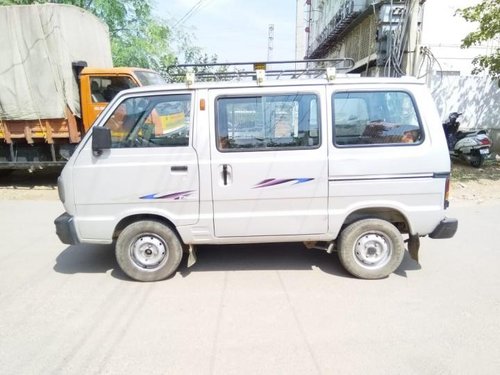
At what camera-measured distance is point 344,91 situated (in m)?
3.66

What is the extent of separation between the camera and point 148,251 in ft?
12.8

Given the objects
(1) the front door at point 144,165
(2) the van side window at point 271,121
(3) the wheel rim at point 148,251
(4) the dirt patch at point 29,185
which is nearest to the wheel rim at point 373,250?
(2) the van side window at point 271,121

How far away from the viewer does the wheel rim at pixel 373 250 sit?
3883mm

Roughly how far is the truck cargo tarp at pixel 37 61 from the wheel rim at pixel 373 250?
21.3 ft

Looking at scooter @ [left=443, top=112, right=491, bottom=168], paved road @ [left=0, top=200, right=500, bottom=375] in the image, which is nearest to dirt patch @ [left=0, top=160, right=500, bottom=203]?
scooter @ [left=443, top=112, right=491, bottom=168]

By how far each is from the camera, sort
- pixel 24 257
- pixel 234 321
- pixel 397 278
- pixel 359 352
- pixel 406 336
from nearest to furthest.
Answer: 1. pixel 359 352
2. pixel 406 336
3. pixel 234 321
4. pixel 397 278
5. pixel 24 257

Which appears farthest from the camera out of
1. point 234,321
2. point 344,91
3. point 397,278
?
point 397,278

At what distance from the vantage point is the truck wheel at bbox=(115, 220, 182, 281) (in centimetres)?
381

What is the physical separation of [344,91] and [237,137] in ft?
3.72

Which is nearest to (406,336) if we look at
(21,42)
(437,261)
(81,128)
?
(437,261)

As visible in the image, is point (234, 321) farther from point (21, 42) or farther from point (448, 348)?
point (21, 42)

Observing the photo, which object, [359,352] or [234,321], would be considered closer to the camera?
[359,352]

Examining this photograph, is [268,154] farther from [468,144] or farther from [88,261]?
[468,144]

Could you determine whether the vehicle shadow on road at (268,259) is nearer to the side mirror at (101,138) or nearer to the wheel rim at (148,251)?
the wheel rim at (148,251)
